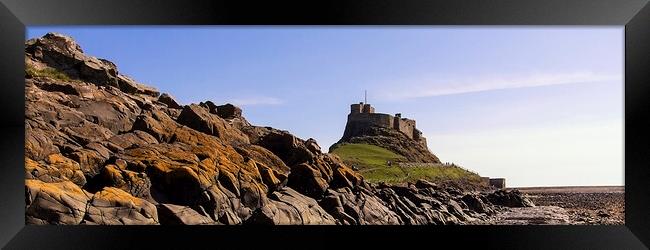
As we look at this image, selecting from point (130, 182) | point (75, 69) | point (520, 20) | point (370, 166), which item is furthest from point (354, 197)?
point (370, 166)

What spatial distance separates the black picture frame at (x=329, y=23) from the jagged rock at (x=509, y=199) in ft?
117

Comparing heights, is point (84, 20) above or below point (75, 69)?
below

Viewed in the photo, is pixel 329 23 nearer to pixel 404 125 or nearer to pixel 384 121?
pixel 384 121

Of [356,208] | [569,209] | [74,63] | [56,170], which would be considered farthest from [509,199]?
[56,170]

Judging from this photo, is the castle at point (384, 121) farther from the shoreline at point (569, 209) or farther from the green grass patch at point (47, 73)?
the green grass patch at point (47, 73)

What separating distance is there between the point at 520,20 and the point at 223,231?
16.9 ft

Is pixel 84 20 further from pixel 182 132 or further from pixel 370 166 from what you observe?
pixel 370 166

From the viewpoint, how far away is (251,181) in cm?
1981

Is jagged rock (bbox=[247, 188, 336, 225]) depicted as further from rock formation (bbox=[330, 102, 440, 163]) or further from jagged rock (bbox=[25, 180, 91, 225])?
rock formation (bbox=[330, 102, 440, 163])

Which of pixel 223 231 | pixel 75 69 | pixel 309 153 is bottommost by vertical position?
pixel 223 231

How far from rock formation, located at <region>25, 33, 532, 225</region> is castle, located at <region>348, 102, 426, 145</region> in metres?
27.4

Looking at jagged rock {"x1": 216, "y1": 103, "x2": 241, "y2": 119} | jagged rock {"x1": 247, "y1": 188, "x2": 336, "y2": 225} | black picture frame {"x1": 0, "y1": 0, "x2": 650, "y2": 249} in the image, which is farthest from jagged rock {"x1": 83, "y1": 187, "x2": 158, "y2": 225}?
jagged rock {"x1": 216, "y1": 103, "x2": 241, "y2": 119}

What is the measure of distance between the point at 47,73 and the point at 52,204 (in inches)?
559

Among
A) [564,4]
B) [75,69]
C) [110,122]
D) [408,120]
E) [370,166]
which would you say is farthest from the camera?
[408,120]
